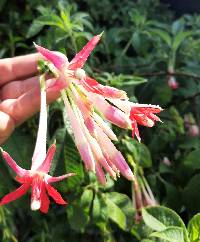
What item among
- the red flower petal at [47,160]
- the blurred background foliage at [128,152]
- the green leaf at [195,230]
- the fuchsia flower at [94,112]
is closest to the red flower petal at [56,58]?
the fuchsia flower at [94,112]

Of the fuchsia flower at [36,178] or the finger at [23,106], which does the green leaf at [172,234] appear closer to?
the fuchsia flower at [36,178]

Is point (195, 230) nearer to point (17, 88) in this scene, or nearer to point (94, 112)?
point (94, 112)

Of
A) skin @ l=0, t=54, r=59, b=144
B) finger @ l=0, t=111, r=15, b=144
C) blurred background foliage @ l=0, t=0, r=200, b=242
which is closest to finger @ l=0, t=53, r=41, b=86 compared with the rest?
skin @ l=0, t=54, r=59, b=144

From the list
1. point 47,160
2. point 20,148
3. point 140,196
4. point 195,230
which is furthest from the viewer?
point 140,196

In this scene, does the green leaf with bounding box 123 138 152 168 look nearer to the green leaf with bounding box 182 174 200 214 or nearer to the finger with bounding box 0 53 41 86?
the green leaf with bounding box 182 174 200 214

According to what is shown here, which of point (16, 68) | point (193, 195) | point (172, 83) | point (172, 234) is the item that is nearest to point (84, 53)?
point (172, 234)

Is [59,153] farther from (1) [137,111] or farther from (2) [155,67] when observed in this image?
(2) [155,67]

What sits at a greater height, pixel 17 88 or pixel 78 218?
pixel 17 88

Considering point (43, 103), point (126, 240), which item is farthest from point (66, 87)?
point (126, 240)
